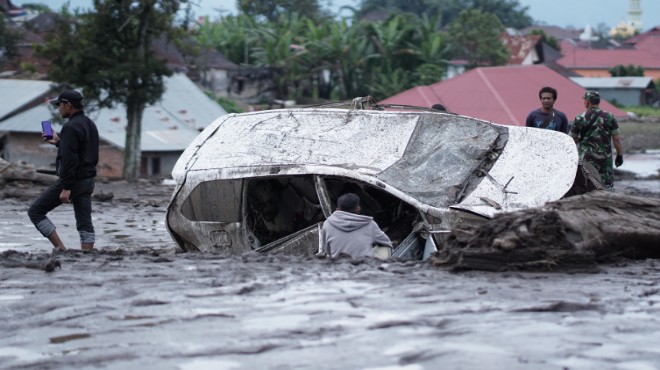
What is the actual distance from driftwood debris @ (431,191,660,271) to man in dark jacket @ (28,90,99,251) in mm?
3652

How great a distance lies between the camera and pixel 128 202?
1848 centimetres

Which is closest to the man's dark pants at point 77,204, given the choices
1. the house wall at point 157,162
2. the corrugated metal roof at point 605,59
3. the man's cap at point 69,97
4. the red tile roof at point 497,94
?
the man's cap at point 69,97

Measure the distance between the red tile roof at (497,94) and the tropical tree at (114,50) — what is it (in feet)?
36.7

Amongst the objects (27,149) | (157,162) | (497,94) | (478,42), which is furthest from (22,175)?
(478,42)

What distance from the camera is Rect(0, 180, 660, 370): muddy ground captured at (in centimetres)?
521

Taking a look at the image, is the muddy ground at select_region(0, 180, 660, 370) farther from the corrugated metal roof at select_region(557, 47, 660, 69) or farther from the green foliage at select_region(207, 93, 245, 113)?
the corrugated metal roof at select_region(557, 47, 660, 69)

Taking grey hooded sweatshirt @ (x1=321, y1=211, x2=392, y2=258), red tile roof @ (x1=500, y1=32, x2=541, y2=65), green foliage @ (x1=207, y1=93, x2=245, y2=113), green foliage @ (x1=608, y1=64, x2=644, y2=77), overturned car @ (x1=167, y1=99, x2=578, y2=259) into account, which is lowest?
grey hooded sweatshirt @ (x1=321, y1=211, x2=392, y2=258)

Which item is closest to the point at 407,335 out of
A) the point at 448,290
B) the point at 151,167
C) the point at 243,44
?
the point at 448,290

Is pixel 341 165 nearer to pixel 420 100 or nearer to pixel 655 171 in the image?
pixel 655 171

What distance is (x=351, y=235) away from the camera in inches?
327

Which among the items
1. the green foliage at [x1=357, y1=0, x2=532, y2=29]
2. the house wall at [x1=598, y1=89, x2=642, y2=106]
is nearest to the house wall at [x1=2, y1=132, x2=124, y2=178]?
the house wall at [x1=598, y1=89, x2=642, y2=106]

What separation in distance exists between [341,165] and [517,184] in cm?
147

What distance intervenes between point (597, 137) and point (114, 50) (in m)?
17.8

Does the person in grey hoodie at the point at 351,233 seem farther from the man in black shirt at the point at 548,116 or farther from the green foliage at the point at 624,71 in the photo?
the green foliage at the point at 624,71
